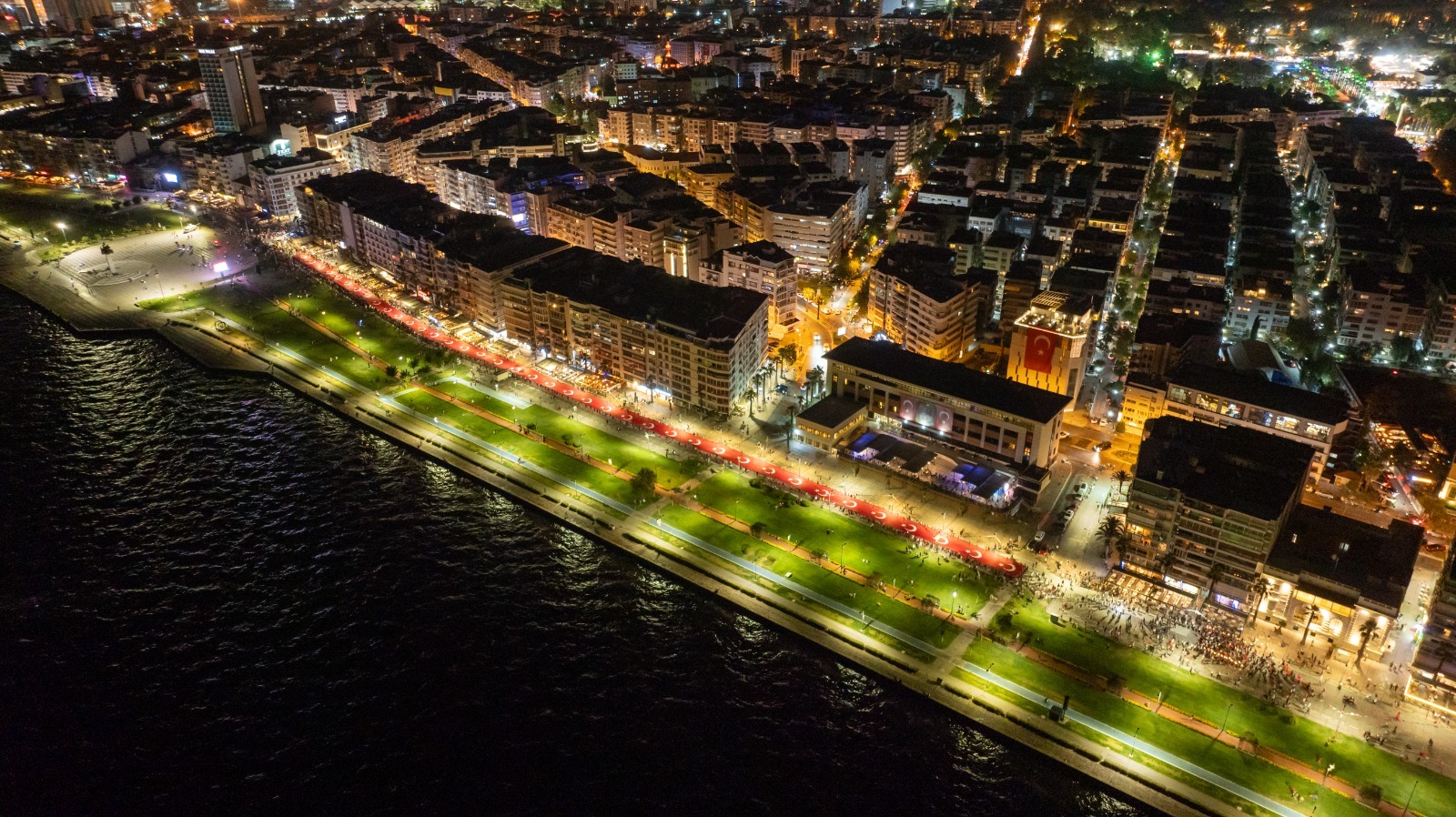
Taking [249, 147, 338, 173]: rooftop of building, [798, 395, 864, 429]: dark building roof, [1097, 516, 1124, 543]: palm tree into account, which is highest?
[249, 147, 338, 173]: rooftop of building

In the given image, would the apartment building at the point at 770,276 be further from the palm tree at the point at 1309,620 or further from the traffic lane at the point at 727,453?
the palm tree at the point at 1309,620

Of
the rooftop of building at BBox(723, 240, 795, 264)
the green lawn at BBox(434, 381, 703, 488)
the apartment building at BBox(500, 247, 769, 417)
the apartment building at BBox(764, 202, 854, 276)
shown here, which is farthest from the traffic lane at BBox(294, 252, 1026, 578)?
the apartment building at BBox(764, 202, 854, 276)

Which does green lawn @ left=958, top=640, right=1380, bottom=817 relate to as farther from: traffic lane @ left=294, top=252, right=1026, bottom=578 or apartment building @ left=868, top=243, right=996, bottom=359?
apartment building @ left=868, top=243, right=996, bottom=359

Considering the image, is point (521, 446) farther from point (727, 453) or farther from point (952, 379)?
point (952, 379)

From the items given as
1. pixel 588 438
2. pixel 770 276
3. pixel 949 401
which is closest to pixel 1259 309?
pixel 949 401

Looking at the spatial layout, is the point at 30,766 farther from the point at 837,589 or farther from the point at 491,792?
the point at 837,589

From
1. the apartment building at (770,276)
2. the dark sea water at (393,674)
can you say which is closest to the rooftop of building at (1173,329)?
the apartment building at (770,276)

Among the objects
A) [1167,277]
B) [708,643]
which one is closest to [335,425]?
[708,643]
